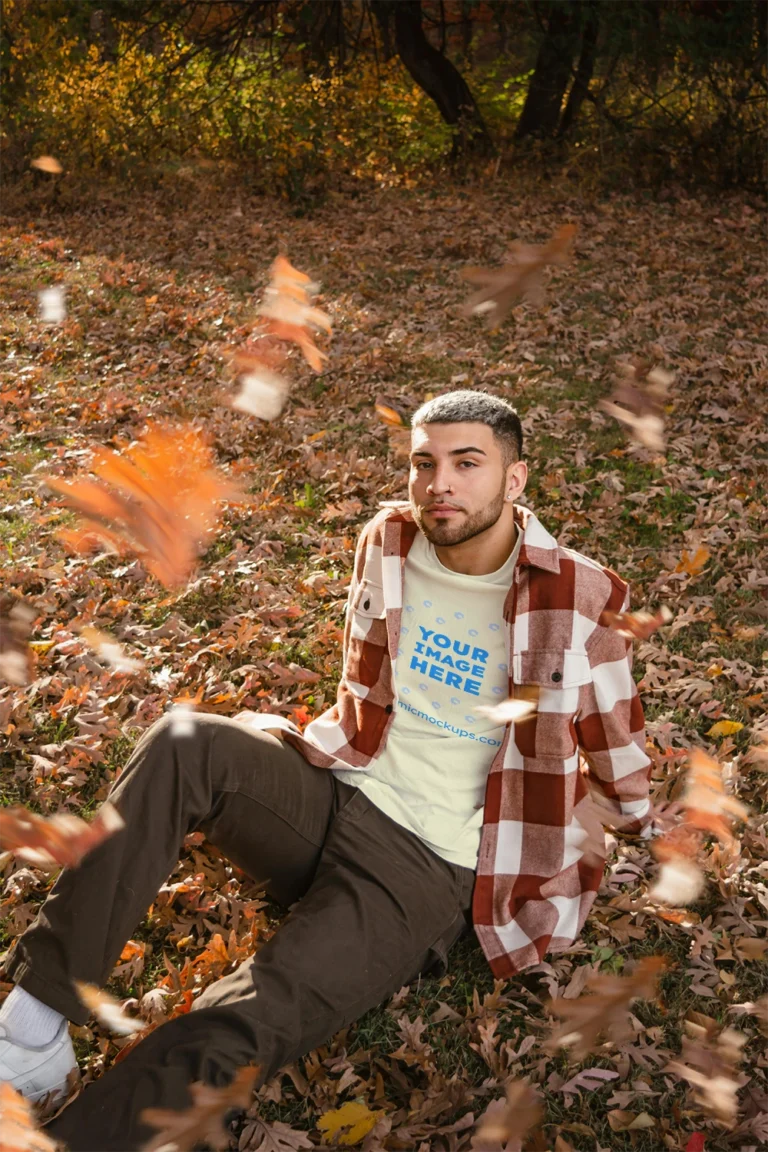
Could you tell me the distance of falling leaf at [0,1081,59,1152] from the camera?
83.8 inches

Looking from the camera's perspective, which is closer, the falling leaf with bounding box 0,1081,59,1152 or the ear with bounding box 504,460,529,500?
the falling leaf with bounding box 0,1081,59,1152

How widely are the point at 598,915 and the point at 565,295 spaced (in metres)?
7.93

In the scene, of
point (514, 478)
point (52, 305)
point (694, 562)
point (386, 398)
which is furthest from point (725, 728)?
point (52, 305)

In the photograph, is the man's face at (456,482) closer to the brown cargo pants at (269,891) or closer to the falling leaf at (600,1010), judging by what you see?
the brown cargo pants at (269,891)

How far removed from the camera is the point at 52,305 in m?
10.2

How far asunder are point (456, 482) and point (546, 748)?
2.92 feet

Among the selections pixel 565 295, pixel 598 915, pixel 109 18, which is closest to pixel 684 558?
pixel 598 915

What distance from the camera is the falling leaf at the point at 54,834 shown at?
8.21 ft

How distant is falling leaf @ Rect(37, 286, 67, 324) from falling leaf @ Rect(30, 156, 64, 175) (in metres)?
4.78

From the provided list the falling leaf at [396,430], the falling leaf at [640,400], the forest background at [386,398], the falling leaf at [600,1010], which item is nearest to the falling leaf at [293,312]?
the forest background at [386,398]

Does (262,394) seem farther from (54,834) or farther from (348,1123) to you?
(348,1123)

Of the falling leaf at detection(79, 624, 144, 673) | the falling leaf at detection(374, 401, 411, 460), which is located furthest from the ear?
the falling leaf at detection(374, 401, 411, 460)

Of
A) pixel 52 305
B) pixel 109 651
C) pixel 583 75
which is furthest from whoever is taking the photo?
pixel 583 75

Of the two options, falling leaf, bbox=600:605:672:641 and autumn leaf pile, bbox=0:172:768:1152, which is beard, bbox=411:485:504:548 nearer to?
autumn leaf pile, bbox=0:172:768:1152
